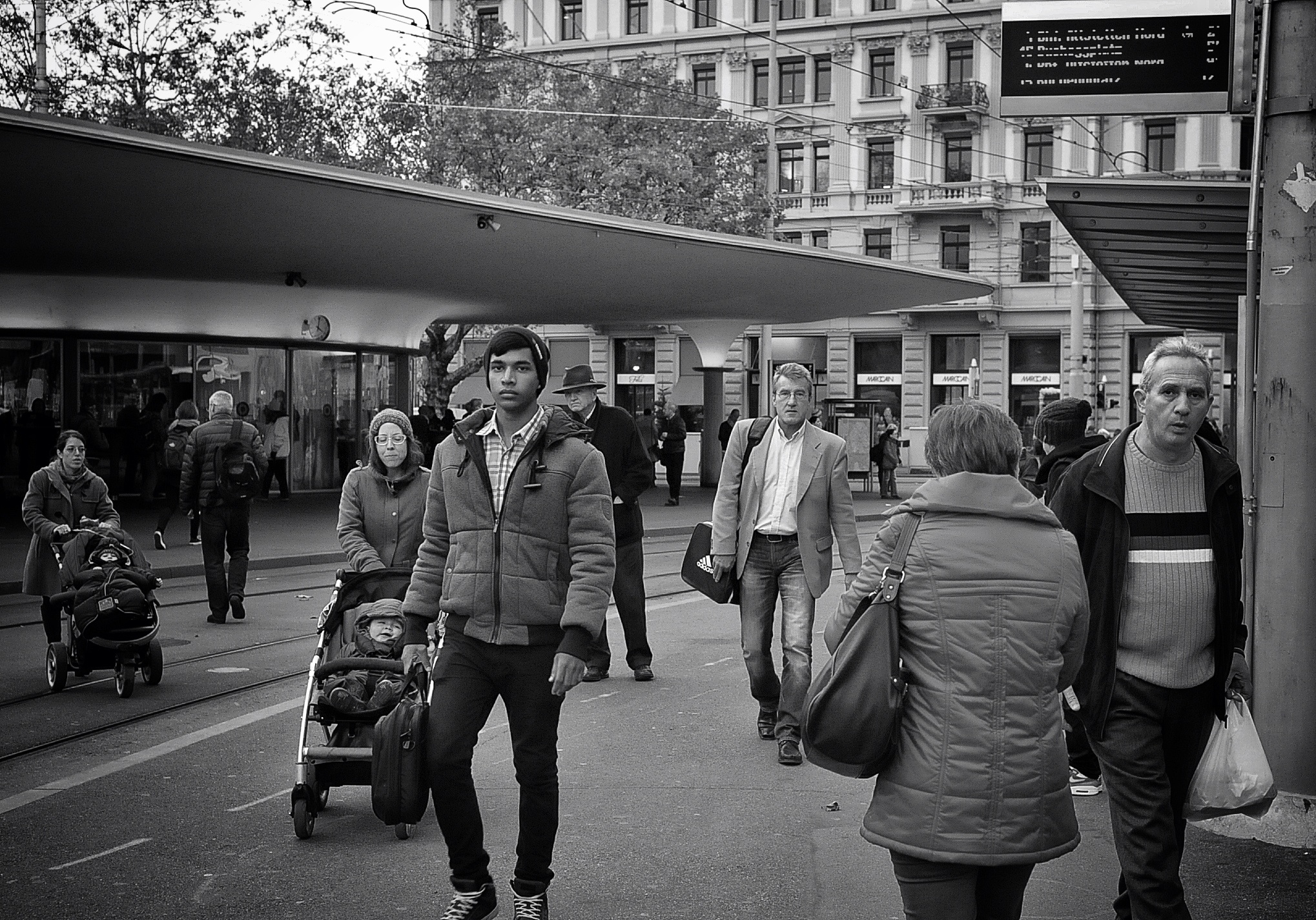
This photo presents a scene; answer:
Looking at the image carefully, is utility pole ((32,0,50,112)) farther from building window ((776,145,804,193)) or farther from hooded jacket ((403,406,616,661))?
building window ((776,145,804,193))

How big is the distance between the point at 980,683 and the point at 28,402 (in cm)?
2345

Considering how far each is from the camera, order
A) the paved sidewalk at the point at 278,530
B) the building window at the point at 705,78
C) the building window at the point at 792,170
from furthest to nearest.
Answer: the building window at the point at 705,78 → the building window at the point at 792,170 → the paved sidewalk at the point at 278,530

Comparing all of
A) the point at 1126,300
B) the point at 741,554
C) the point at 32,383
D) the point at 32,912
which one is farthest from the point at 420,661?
the point at 32,383

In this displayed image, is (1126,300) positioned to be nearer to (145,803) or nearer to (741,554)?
(741,554)

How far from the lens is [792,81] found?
5603 centimetres

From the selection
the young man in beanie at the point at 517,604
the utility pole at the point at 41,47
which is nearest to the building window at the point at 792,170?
the utility pole at the point at 41,47

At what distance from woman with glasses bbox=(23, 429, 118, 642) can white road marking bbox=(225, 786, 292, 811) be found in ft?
11.8

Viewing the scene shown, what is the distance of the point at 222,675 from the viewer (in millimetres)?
9281

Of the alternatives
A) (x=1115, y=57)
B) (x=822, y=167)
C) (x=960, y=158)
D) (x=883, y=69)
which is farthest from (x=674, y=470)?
(x=883, y=69)

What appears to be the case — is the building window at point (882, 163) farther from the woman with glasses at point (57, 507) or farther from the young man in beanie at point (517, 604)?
the young man in beanie at point (517, 604)

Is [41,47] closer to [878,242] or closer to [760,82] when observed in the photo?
[878,242]

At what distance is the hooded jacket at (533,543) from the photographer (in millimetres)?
4426

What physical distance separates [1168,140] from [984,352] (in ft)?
30.6

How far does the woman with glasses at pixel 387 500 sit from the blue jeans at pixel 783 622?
1.60 metres
